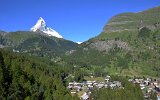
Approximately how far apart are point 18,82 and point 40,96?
1731cm

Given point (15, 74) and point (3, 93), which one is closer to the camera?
point (3, 93)

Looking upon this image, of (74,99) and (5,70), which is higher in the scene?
(5,70)

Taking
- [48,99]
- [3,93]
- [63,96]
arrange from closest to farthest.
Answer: [3,93]
[48,99]
[63,96]

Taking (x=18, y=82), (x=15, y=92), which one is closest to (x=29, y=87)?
(x=18, y=82)

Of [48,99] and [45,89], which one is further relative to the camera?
[45,89]

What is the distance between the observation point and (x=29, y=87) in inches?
6599

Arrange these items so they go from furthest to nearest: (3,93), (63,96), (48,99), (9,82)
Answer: (63,96) → (48,99) → (9,82) → (3,93)

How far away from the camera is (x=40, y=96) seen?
577 feet

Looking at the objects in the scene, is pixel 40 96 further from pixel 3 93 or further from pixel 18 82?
pixel 3 93

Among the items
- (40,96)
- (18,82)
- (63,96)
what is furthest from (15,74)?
(63,96)

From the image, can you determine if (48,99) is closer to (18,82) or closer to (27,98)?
(18,82)

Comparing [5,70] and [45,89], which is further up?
[5,70]

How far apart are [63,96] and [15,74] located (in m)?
31.9

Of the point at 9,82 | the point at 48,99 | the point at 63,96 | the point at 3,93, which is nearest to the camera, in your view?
the point at 3,93
